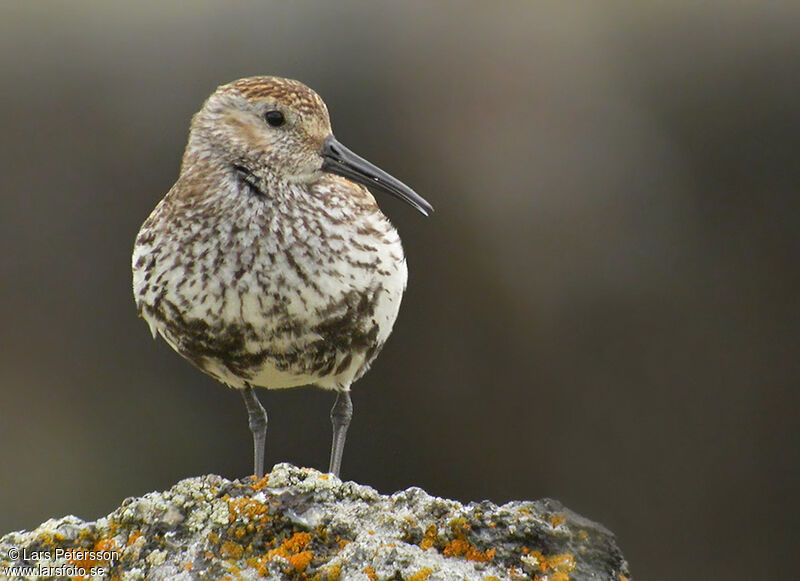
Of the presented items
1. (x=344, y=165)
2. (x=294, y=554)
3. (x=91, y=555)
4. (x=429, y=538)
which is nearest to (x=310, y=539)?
(x=294, y=554)

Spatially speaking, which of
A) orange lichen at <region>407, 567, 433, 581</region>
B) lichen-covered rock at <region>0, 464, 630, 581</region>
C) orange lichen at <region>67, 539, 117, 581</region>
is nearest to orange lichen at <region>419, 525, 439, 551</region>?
lichen-covered rock at <region>0, 464, 630, 581</region>

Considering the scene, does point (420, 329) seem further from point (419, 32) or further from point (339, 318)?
point (339, 318)

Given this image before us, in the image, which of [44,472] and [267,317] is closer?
[267,317]

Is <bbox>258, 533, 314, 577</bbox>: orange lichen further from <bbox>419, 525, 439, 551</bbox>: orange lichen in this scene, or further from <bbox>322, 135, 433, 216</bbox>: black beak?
<bbox>322, 135, 433, 216</bbox>: black beak

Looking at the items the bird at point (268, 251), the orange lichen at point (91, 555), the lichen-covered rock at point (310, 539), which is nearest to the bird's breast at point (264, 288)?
the bird at point (268, 251)

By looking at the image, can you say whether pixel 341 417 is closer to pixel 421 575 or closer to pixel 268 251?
pixel 268 251

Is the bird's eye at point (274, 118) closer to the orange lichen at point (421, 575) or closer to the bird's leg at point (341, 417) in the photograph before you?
the bird's leg at point (341, 417)

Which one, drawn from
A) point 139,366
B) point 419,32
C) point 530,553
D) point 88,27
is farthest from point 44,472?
point 530,553
